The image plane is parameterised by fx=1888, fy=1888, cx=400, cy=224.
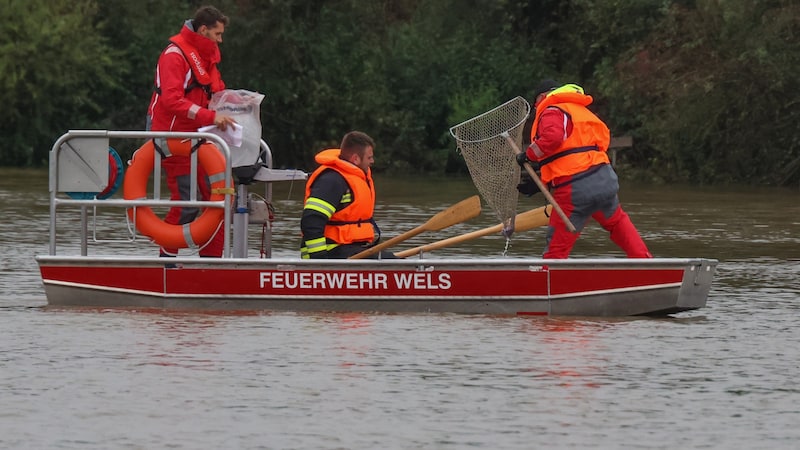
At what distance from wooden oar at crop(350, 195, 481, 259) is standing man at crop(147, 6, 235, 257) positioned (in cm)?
118

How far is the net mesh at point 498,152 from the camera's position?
1294 centimetres

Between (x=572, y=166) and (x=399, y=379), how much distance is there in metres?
3.38

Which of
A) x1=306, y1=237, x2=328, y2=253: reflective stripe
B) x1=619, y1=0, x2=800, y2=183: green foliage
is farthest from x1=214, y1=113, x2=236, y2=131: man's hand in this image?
x1=619, y1=0, x2=800, y2=183: green foliage

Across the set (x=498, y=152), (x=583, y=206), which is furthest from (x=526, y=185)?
(x=583, y=206)

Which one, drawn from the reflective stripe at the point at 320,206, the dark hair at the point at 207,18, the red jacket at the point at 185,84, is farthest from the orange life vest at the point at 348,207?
the dark hair at the point at 207,18

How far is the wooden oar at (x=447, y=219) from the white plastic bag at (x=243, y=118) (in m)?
1.04

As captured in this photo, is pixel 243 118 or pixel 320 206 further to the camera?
pixel 243 118

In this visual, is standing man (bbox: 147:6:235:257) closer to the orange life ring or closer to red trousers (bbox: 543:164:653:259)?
the orange life ring

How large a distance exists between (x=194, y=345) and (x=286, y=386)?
158 centimetres

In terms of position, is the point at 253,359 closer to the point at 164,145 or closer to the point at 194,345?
the point at 194,345

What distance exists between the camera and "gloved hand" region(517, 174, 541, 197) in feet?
42.8

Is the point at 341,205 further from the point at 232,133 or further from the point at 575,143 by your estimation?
the point at 575,143

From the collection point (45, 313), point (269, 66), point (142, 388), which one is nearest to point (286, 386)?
point (142, 388)

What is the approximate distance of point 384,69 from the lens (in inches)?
1969
